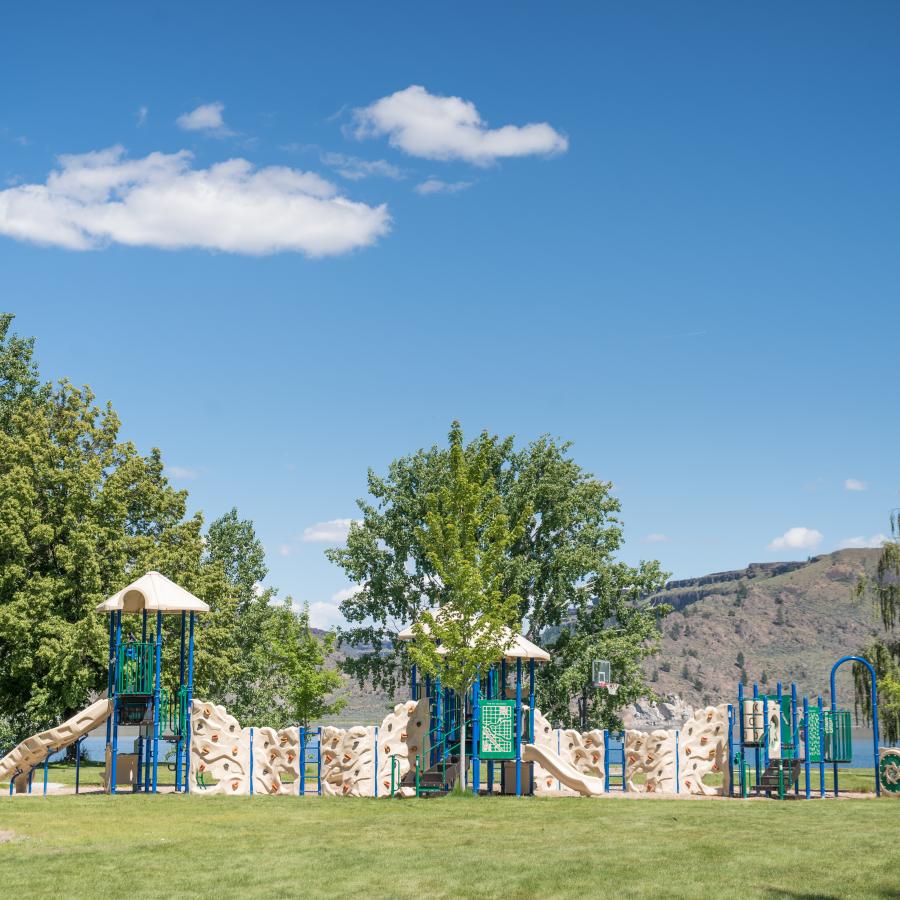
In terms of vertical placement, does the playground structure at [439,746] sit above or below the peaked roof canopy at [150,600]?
below

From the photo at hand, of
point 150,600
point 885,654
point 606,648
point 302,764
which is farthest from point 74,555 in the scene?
point 885,654

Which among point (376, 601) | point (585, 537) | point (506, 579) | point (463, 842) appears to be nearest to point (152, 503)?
point (376, 601)

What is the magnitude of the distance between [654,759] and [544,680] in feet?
63.2

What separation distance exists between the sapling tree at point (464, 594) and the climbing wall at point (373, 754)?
52.2 inches

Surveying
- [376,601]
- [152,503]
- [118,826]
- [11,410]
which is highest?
[11,410]

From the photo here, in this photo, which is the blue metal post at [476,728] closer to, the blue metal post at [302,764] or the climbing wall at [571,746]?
the climbing wall at [571,746]

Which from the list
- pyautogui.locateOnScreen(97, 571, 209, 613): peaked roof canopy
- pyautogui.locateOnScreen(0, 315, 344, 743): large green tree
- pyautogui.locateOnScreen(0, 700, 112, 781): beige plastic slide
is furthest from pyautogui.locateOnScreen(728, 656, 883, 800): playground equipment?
pyautogui.locateOnScreen(0, 315, 344, 743): large green tree

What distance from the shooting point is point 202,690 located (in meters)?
44.4

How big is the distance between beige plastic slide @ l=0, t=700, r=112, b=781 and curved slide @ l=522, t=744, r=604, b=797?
1082cm

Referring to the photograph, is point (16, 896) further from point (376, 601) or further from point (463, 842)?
point (376, 601)

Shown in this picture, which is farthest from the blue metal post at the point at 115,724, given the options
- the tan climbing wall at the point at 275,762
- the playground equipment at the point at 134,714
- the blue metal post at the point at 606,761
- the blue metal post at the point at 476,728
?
the blue metal post at the point at 606,761

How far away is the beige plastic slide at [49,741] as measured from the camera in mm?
29109

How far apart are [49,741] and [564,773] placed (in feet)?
41.6

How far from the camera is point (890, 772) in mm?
27719
